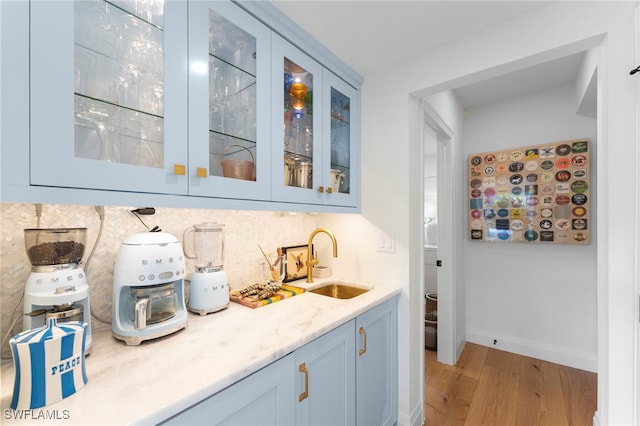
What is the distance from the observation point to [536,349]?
2705mm

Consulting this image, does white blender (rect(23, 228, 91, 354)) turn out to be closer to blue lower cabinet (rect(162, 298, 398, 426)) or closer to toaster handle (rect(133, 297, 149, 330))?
toaster handle (rect(133, 297, 149, 330))

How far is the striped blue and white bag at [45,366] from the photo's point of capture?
0.64 m

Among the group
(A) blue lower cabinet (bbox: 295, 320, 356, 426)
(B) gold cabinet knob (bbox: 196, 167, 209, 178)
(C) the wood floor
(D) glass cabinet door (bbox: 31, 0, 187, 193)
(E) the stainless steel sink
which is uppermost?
(D) glass cabinet door (bbox: 31, 0, 187, 193)

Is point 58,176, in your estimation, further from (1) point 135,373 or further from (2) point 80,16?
(1) point 135,373

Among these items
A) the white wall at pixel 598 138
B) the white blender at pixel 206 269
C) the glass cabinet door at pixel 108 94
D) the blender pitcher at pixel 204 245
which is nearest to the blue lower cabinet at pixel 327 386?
the white wall at pixel 598 138

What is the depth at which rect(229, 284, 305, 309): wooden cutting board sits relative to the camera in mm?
1382

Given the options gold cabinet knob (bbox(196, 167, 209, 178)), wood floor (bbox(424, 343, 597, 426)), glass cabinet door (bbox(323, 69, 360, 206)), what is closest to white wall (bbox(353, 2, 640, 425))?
glass cabinet door (bbox(323, 69, 360, 206))

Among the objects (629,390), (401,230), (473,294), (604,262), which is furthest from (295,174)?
(473,294)

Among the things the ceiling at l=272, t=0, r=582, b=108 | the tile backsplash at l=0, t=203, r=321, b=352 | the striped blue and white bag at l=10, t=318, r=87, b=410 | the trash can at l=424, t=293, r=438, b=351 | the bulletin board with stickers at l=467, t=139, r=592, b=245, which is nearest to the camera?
the striped blue and white bag at l=10, t=318, r=87, b=410

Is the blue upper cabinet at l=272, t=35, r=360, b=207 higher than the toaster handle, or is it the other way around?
the blue upper cabinet at l=272, t=35, r=360, b=207

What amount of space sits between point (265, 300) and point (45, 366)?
859mm

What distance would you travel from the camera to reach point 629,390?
1156 mm

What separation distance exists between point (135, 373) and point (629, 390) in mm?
1876

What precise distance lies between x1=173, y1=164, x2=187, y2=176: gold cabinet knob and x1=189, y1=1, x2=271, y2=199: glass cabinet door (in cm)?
3
